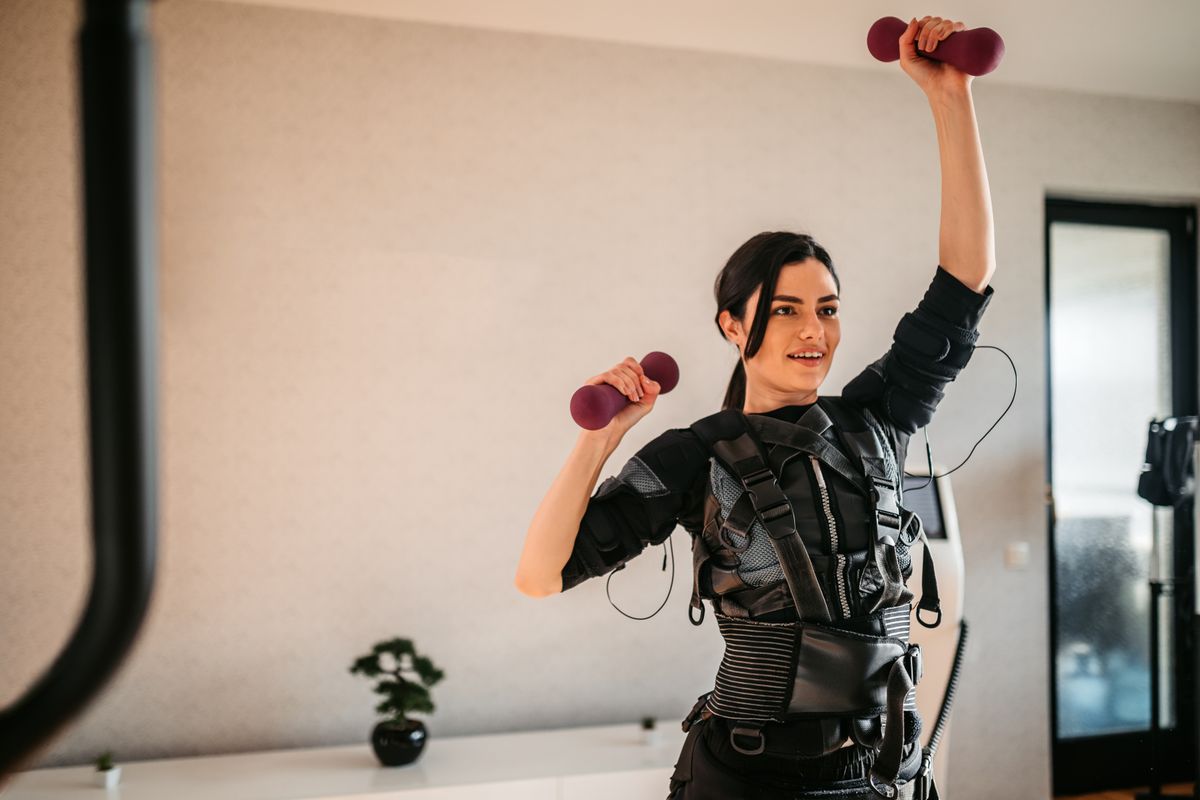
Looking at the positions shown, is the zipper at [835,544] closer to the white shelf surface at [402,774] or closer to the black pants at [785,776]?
the black pants at [785,776]

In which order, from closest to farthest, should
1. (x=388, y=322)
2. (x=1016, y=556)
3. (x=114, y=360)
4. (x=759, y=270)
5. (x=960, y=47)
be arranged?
(x=114, y=360) < (x=960, y=47) < (x=759, y=270) < (x=388, y=322) < (x=1016, y=556)

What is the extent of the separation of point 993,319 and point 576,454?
2676mm

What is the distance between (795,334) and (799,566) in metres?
0.38

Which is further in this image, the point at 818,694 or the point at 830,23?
the point at 830,23

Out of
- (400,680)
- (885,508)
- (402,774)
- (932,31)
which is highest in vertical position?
(932,31)

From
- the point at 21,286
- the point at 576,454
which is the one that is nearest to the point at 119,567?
the point at 576,454

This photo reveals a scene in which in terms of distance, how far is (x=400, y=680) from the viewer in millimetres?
2701

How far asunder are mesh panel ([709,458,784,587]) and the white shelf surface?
147cm

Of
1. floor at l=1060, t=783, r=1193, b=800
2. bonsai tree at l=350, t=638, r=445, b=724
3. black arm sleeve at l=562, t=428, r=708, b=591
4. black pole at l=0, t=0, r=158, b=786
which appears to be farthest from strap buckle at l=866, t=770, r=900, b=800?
floor at l=1060, t=783, r=1193, b=800

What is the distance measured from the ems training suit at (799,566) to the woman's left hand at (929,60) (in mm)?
273

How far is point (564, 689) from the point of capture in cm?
309

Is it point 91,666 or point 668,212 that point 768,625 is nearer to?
point 91,666

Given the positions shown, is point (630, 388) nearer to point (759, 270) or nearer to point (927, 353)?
point (759, 270)

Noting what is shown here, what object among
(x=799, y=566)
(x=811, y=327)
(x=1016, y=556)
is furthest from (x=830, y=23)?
(x=799, y=566)
